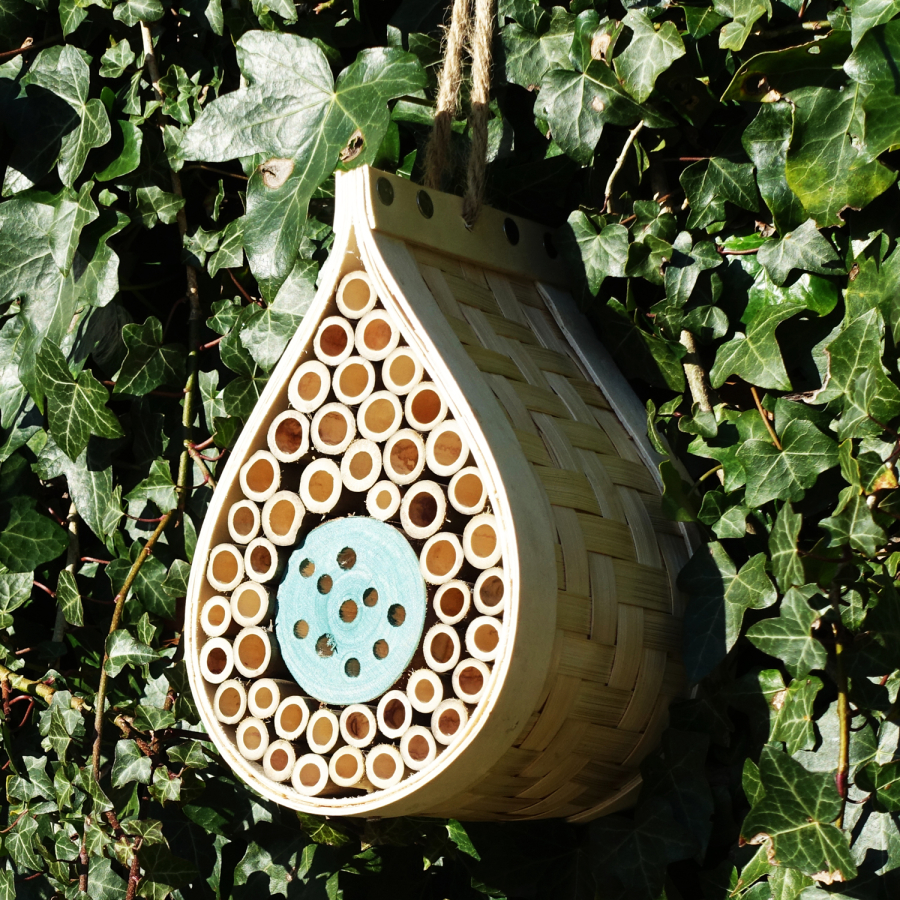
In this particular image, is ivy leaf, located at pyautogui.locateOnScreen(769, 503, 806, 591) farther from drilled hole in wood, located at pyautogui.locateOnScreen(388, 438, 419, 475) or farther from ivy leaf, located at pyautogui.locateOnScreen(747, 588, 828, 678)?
drilled hole in wood, located at pyautogui.locateOnScreen(388, 438, 419, 475)

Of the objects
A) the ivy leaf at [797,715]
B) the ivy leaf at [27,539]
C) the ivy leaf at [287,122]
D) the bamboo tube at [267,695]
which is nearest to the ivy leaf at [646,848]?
the ivy leaf at [797,715]

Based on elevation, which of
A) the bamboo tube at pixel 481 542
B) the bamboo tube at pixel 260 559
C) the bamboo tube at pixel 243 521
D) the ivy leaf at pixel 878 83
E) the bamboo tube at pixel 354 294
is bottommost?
the bamboo tube at pixel 260 559

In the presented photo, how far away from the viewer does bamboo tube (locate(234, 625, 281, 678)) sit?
1042 millimetres

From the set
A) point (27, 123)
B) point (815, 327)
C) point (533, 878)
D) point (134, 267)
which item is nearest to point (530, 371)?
point (815, 327)

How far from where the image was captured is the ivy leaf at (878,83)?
912 mm

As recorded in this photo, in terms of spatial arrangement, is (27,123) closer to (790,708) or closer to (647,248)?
(647,248)

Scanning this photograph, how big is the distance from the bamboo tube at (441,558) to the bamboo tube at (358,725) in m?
0.14

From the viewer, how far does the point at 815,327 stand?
1.08 meters

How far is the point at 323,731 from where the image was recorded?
1.00 meters

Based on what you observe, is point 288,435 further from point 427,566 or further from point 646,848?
point 646,848

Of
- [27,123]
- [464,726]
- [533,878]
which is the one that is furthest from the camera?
[27,123]

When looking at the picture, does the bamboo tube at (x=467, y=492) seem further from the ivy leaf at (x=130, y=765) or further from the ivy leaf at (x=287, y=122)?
the ivy leaf at (x=130, y=765)

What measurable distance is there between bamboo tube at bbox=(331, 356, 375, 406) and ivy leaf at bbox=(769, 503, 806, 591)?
0.40 metres

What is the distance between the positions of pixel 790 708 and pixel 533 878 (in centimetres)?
35
